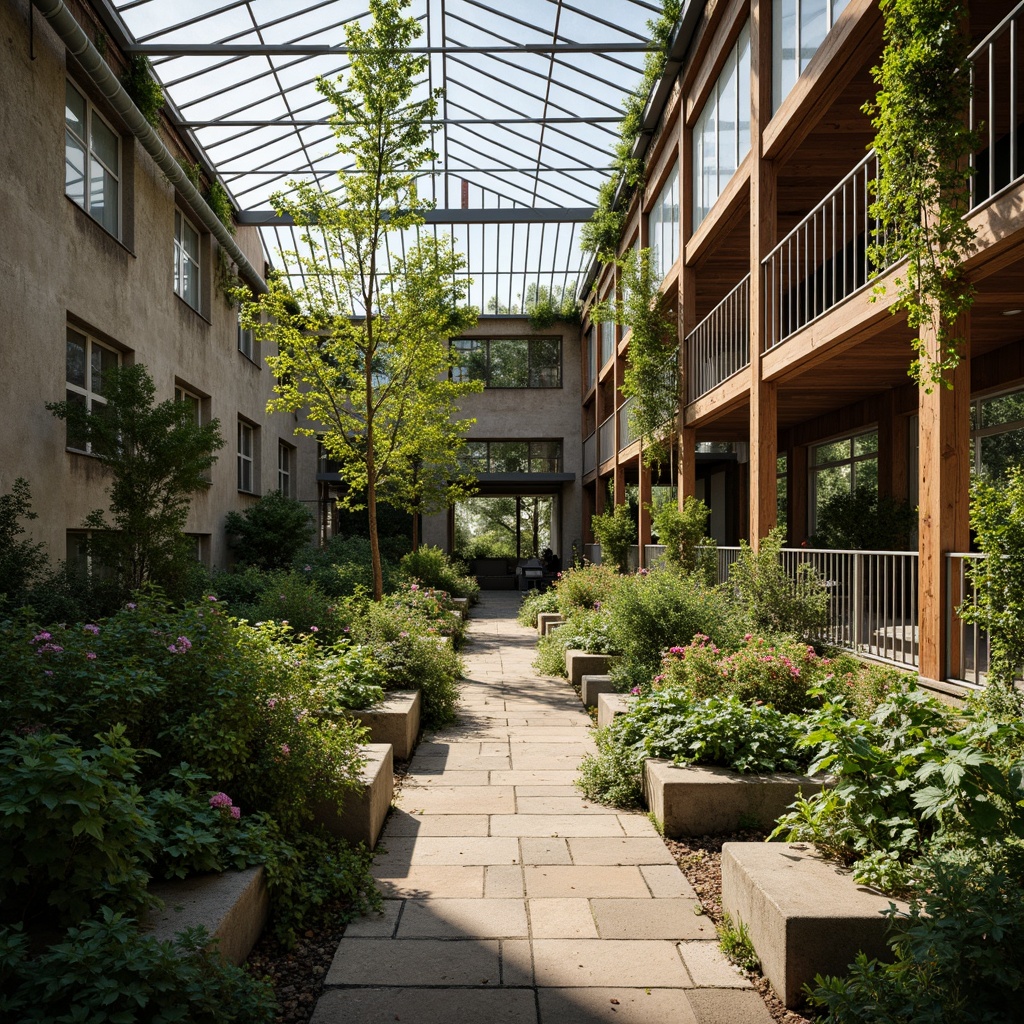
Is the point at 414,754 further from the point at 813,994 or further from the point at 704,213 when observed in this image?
the point at 704,213

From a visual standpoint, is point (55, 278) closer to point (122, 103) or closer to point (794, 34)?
point (122, 103)

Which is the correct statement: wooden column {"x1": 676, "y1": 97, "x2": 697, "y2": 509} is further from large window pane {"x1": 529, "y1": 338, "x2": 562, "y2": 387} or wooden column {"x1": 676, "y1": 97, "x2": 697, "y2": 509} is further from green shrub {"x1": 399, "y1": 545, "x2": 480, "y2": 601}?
large window pane {"x1": 529, "y1": 338, "x2": 562, "y2": 387}

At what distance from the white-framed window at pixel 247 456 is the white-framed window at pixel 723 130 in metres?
11.3

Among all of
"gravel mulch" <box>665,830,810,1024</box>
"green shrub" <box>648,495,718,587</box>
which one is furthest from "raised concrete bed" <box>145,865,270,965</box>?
"green shrub" <box>648,495,718,587</box>

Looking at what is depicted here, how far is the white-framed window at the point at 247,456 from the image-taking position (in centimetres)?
1882

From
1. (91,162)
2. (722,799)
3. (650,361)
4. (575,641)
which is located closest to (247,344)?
(91,162)

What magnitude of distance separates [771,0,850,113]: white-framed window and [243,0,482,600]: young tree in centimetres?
417

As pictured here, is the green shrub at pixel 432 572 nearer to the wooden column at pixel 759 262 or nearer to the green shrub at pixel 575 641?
the green shrub at pixel 575 641

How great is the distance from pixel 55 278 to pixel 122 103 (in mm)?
2918

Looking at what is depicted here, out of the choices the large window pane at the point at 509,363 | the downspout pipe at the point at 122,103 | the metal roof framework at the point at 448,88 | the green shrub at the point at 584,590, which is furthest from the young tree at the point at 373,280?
the large window pane at the point at 509,363

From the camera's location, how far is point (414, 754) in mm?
6289

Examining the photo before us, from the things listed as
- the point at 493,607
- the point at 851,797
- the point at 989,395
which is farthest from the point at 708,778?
the point at 493,607

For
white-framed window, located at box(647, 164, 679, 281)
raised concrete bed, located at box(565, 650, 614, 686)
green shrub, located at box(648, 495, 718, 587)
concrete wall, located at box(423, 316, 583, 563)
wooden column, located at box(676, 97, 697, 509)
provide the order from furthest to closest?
concrete wall, located at box(423, 316, 583, 563) < white-framed window, located at box(647, 164, 679, 281) < wooden column, located at box(676, 97, 697, 509) < green shrub, located at box(648, 495, 718, 587) < raised concrete bed, located at box(565, 650, 614, 686)

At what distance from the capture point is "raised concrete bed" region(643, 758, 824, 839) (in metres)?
4.36
